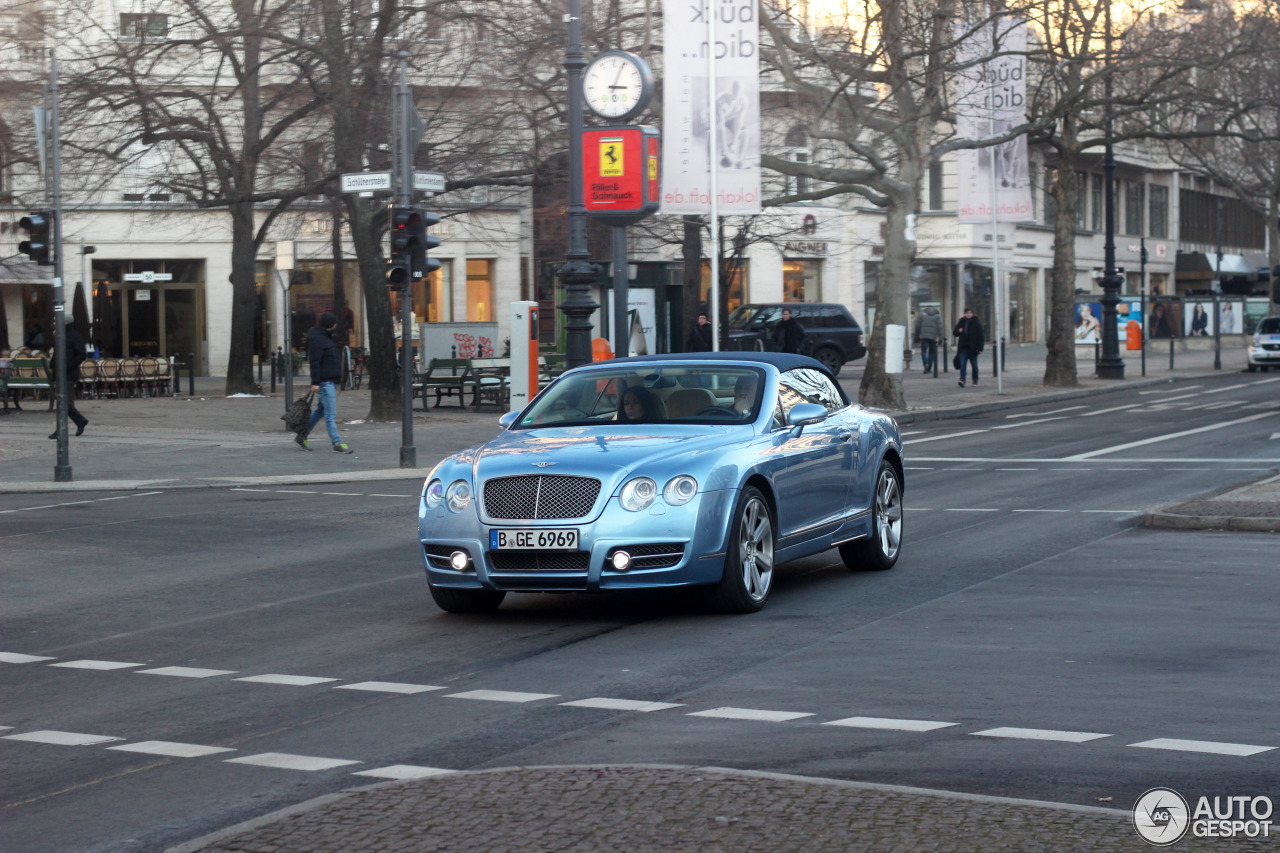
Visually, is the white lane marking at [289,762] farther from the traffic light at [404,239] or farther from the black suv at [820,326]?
the black suv at [820,326]

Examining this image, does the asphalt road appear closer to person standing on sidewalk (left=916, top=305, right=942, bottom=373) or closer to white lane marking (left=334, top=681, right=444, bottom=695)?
white lane marking (left=334, top=681, right=444, bottom=695)

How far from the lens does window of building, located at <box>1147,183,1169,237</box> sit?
8450 cm

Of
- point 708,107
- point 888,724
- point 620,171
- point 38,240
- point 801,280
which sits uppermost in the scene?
point 708,107

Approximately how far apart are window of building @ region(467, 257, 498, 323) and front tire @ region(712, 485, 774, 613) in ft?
143

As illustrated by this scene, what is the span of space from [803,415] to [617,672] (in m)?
2.88

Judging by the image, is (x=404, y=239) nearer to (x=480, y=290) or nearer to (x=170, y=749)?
(x=170, y=749)

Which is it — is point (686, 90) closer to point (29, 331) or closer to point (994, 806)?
point (994, 806)

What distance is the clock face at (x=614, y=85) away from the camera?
2298cm

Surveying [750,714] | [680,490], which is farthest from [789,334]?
[750,714]

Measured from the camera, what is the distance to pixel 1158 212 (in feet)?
281

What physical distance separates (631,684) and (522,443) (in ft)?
8.69

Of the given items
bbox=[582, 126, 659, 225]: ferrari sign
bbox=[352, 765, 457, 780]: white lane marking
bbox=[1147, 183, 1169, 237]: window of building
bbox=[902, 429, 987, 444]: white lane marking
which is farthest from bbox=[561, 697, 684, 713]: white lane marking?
bbox=[1147, 183, 1169, 237]: window of building

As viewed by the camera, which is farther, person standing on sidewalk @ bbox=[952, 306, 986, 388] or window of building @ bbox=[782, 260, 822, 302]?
window of building @ bbox=[782, 260, 822, 302]

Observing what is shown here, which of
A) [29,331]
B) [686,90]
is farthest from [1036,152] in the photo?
[686,90]
